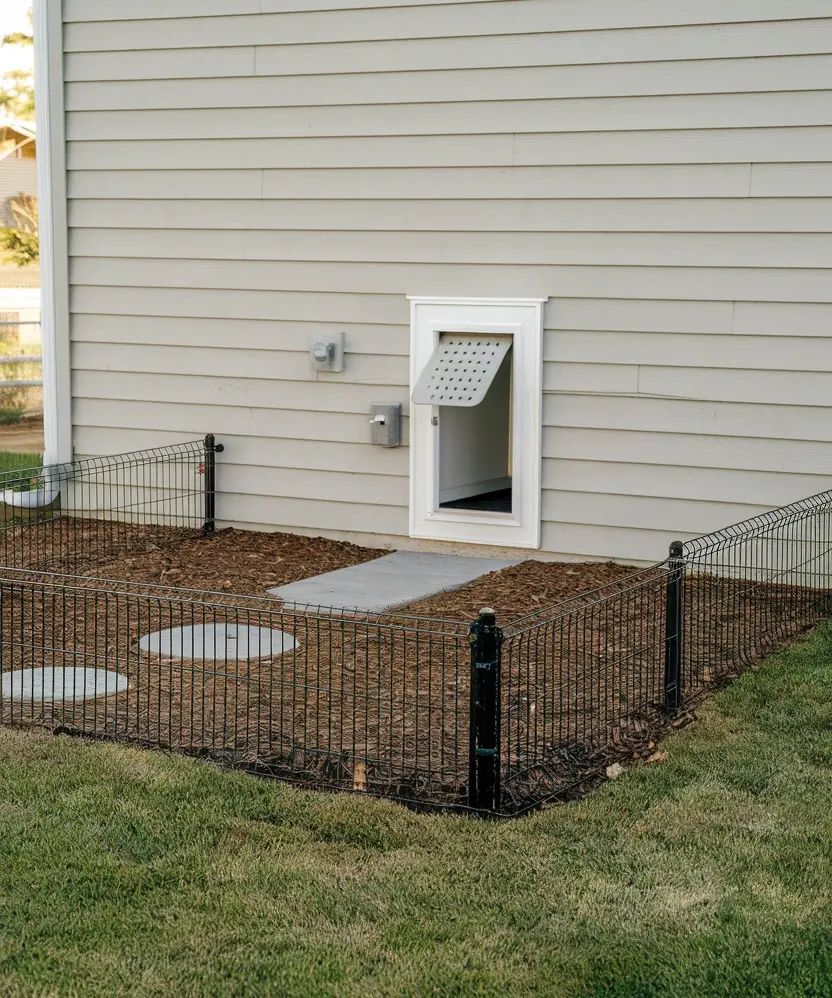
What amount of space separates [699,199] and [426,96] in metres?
1.98

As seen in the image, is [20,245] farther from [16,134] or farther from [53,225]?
[53,225]

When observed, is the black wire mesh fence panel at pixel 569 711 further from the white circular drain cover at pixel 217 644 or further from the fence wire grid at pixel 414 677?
the white circular drain cover at pixel 217 644

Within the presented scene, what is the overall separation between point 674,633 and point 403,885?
2141mm

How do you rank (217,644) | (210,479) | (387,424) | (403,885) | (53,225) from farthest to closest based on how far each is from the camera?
(53,225), (210,479), (387,424), (217,644), (403,885)

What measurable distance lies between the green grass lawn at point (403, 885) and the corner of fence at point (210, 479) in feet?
15.6

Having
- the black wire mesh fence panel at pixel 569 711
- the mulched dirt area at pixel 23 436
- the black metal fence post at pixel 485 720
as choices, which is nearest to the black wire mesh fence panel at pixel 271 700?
the black metal fence post at pixel 485 720

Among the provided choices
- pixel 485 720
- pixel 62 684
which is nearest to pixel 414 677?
pixel 62 684

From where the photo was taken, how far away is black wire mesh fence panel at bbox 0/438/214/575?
970 centimetres

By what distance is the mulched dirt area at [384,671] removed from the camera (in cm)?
514

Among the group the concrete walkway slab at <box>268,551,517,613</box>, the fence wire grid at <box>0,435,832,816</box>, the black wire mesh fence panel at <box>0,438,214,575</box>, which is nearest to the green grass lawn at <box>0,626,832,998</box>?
the fence wire grid at <box>0,435,832,816</box>

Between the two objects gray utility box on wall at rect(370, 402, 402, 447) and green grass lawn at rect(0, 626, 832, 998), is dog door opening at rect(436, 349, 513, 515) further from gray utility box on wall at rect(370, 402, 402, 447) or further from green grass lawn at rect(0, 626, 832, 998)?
green grass lawn at rect(0, 626, 832, 998)

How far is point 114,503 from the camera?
34.2 feet

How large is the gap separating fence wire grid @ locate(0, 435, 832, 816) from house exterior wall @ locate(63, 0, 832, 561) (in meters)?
0.89

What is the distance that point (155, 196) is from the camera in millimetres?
9992
